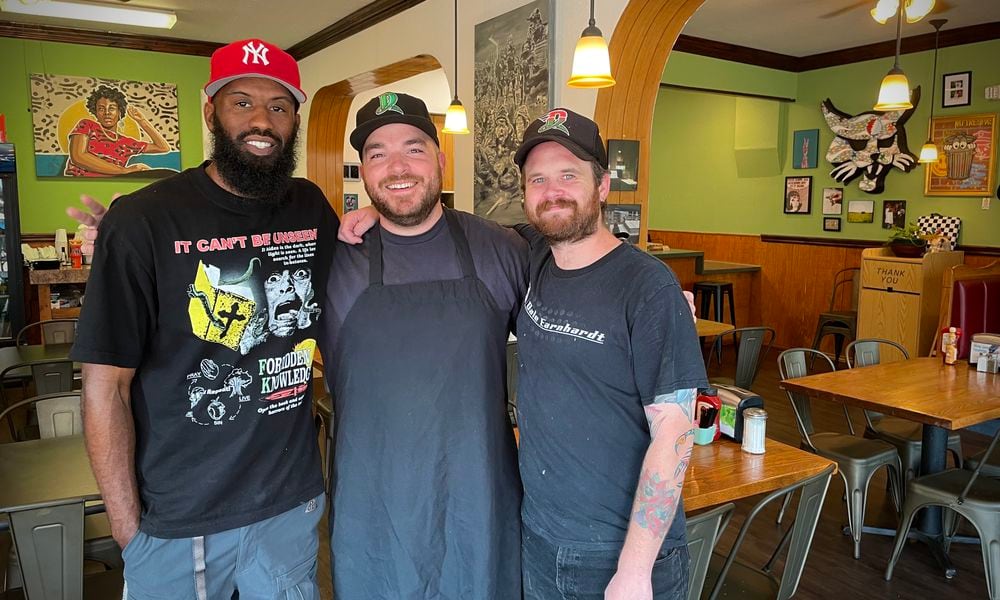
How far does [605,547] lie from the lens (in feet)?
5.23

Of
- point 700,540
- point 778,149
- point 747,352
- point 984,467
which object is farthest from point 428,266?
point 778,149

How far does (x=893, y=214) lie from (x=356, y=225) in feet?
24.0

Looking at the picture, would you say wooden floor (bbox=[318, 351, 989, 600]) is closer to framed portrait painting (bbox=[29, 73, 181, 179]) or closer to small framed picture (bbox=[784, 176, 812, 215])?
small framed picture (bbox=[784, 176, 812, 215])

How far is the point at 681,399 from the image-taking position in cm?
149

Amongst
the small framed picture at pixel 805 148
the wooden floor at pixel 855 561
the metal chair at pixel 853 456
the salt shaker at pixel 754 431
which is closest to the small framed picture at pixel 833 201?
the small framed picture at pixel 805 148

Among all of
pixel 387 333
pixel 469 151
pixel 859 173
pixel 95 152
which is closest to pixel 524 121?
pixel 469 151

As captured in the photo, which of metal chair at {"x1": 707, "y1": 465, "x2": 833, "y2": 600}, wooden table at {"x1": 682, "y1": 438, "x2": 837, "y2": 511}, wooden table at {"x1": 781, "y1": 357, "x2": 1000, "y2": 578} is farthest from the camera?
wooden table at {"x1": 781, "y1": 357, "x2": 1000, "y2": 578}

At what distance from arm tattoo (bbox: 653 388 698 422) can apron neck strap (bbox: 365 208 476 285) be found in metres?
0.60

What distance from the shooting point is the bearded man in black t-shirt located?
150 cm

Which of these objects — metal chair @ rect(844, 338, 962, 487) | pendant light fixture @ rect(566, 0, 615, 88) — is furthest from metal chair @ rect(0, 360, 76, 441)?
metal chair @ rect(844, 338, 962, 487)

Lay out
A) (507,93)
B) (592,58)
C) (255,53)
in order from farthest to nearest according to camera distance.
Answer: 1. (507,93)
2. (592,58)
3. (255,53)

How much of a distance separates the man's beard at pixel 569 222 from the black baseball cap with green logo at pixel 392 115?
0.40 metres

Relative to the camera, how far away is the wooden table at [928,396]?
10.6ft

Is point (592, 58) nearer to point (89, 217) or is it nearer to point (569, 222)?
point (569, 222)
